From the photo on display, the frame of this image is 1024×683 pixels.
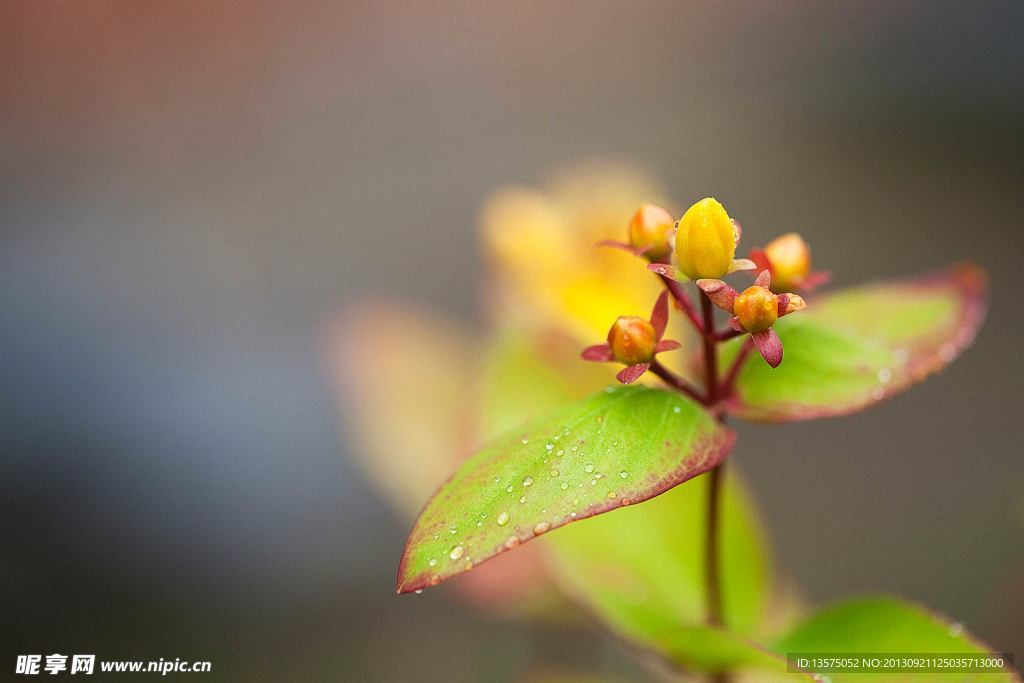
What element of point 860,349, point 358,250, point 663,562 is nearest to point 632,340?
point 860,349

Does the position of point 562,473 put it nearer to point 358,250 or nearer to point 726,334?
point 726,334

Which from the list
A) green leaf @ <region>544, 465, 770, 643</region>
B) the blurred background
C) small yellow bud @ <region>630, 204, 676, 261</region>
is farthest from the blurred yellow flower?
the blurred background

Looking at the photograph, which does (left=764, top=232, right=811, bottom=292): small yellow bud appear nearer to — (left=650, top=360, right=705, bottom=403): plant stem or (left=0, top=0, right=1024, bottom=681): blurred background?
(left=650, top=360, right=705, bottom=403): plant stem

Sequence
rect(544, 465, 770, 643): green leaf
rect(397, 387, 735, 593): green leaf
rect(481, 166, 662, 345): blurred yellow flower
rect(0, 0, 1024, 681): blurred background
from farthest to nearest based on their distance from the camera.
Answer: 1. rect(0, 0, 1024, 681): blurred background
2. rect(481, 166, 662, 345): blurred yellow flower
3. rect(544, 465, 770, 643): green leaf
4. rect(397, 387, 735, 593): green leaf

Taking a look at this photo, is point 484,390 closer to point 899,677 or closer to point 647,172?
point 899,677

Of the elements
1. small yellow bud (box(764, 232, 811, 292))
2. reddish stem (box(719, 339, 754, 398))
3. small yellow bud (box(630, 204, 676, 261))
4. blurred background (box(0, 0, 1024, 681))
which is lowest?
reddish stem (box(719, 339, 754, 398))

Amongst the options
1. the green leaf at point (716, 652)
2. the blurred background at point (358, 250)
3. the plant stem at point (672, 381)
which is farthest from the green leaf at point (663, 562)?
the blurred background at point (358, 250)

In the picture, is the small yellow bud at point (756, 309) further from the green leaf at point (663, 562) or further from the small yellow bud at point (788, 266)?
the green leaf at point (663, 562)
